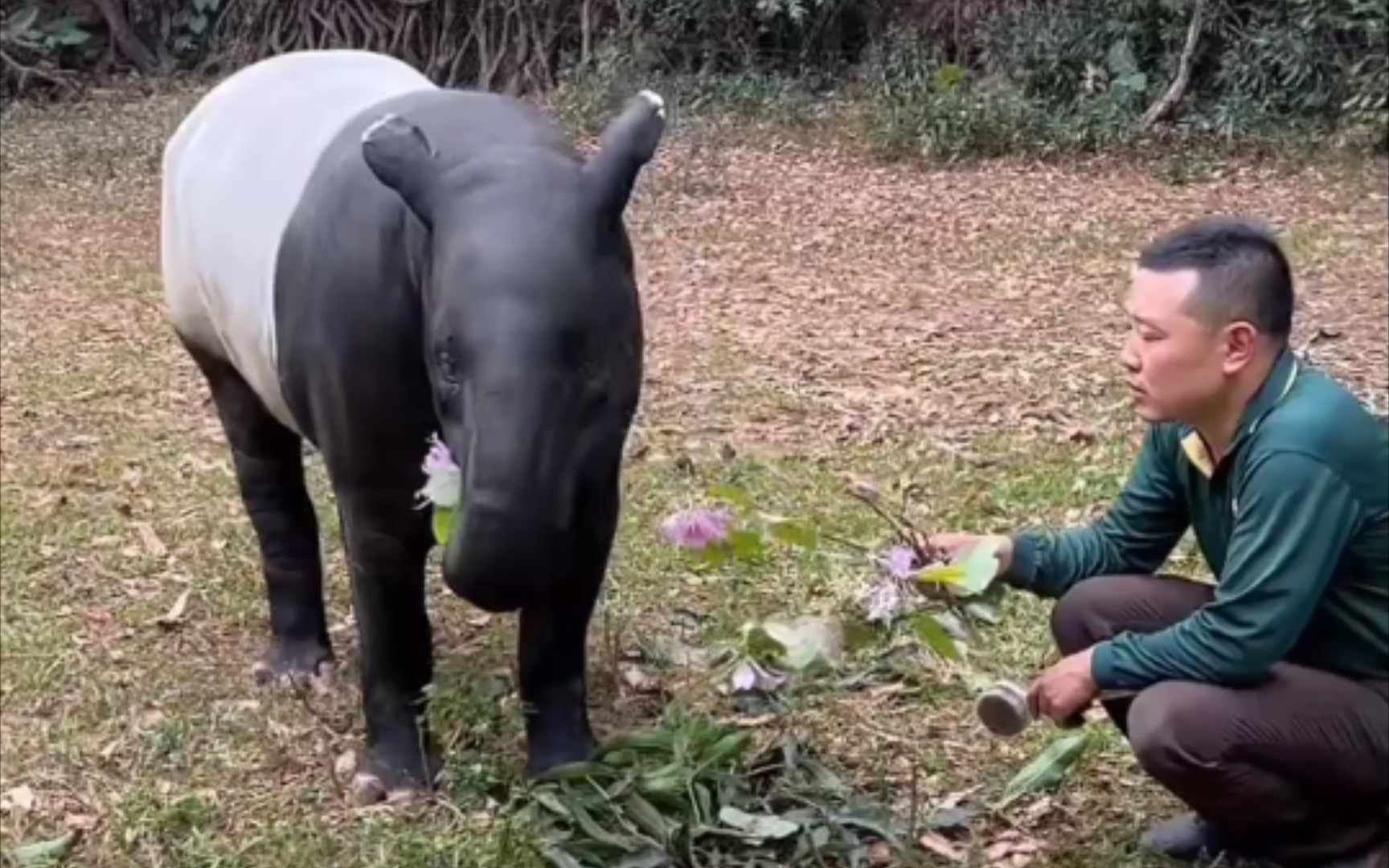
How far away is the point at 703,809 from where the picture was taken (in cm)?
338

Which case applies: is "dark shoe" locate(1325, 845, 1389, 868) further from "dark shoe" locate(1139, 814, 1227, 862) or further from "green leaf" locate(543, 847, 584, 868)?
"green leaf" locate(543, 847, 584, 868)

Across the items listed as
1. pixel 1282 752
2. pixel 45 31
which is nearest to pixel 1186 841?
pixel 1282 752

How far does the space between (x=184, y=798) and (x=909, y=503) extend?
2279mm

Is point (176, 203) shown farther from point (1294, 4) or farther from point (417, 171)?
point (1294, 4)

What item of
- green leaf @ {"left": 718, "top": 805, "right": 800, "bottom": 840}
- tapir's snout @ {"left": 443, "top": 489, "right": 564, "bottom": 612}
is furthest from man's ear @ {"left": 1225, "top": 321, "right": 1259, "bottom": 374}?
green leaf @ {"left": 718, "top": 805, "right": 800, "bottom": 840}

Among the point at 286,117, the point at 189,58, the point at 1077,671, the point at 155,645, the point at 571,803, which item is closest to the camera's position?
the point at 1077,671

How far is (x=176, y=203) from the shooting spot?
430cm

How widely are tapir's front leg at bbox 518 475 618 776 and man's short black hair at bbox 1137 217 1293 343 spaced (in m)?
1.10

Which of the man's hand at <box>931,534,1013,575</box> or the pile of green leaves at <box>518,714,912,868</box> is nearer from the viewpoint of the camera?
the man's hand at <box>931,534,1013,575</box>

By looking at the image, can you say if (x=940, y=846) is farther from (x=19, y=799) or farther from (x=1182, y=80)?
(x=1182, y=80)

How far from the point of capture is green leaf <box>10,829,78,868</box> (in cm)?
356

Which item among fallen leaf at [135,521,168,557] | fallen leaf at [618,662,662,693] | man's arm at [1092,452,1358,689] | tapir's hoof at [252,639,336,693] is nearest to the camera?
man's arm at [1092,452,1358,689]

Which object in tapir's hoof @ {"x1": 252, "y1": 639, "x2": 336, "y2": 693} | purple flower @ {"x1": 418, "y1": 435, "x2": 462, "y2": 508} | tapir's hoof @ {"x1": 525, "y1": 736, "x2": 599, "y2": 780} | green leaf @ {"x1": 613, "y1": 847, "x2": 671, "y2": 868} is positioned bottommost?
tapir's hoof @ {"x1": 252, "y1": 639, "x2": 336, "y2": 693}

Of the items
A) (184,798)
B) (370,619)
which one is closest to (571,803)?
(370,619)
